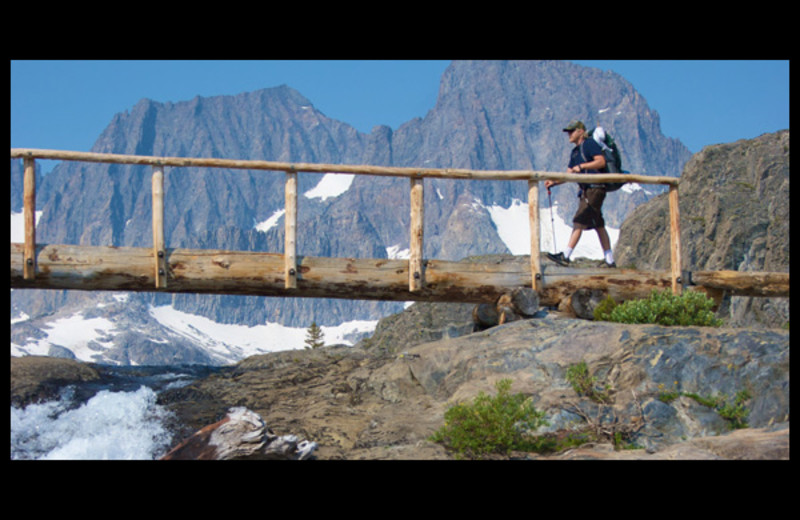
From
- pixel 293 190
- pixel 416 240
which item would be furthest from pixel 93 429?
pixel 416 240

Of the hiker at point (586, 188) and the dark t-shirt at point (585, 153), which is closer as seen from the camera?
the hiker at point (586, 188)

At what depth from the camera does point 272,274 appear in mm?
16062

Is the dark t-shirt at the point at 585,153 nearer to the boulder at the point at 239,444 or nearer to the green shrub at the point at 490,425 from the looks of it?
the green shrub at the point at 490,425

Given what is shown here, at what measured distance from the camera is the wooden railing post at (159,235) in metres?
15.2

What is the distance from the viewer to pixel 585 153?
17734 millimetres

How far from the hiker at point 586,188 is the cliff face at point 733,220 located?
17360mm

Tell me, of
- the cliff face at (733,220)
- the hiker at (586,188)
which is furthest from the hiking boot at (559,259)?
the cliff face at (733,220)

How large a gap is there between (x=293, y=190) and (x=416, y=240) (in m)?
2.68

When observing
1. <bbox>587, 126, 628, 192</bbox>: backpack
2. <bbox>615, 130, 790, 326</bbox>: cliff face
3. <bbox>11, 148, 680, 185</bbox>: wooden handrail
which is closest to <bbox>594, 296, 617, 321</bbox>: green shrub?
<bbox>11, 148, 680, 185</bbox>: wooden handrail

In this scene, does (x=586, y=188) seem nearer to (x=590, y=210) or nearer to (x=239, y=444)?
(x=590, y=210)

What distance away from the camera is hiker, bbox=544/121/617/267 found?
1750cm

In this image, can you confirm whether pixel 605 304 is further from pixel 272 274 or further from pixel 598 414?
pixel 272 274

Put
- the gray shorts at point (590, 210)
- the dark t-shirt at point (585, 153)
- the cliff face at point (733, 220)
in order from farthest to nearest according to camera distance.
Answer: the cliff face at point (733, 220)
the dark t-shirt at point (585, 153)
the gray shorts at point (590, 210)
